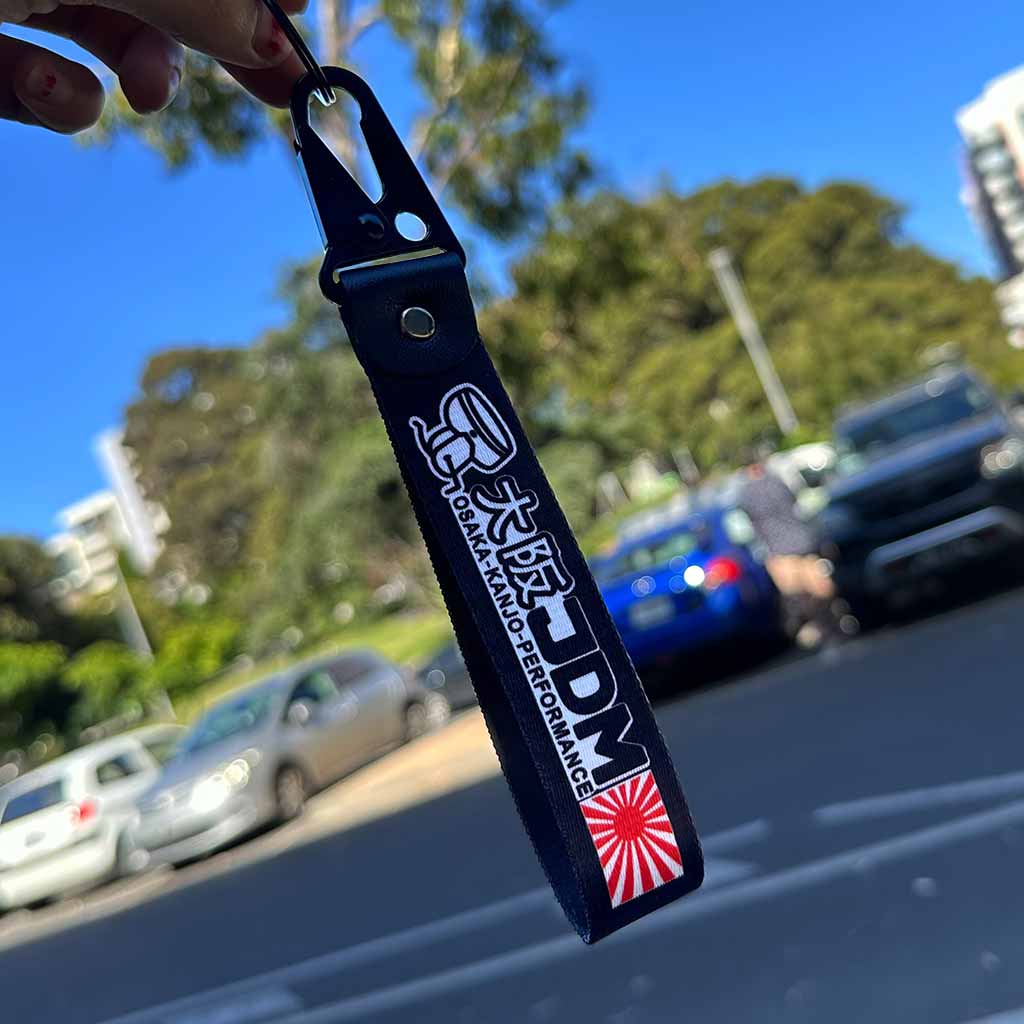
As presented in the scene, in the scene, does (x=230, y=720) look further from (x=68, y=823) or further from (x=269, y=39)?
(x=269, y=39)

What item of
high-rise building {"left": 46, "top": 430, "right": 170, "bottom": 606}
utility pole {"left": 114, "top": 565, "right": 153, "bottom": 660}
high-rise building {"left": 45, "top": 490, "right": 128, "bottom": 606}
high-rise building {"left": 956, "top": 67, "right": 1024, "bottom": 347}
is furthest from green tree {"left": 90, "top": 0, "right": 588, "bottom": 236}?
high-rise building {"left": 45, "top": 490, "right": 128, "bottom": 606}

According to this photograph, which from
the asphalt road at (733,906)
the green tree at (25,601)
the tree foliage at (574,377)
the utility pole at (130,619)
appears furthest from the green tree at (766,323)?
the green tree at (25,601)

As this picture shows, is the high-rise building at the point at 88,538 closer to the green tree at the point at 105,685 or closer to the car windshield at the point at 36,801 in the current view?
the green tree at the point at 105,685

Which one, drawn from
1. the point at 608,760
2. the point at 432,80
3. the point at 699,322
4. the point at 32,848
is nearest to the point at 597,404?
the point at 699,322

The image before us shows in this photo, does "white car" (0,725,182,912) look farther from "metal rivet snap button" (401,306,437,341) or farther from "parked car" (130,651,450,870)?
"metal rivet snap button" (401,306,437,341)

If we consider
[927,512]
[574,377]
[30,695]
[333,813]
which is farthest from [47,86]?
[30,695]

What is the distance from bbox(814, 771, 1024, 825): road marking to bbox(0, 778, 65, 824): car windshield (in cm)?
1069

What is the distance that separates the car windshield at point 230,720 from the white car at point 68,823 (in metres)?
0.84

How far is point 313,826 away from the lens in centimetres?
1195

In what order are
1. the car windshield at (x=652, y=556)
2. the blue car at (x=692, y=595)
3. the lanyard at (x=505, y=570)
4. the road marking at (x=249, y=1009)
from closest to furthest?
the lanyard at (x=505, y=570) → the road marking at (x=249, y=1009) → the blue car at (x=692, y=595) → the car windshield at (x=652, y=556)

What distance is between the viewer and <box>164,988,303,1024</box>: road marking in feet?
19.3

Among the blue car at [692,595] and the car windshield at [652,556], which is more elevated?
the car windshield at [652,556]

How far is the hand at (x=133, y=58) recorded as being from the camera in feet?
3.60

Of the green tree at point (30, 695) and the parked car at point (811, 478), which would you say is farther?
the green tree at point (30, 695)
